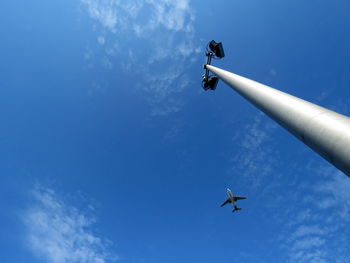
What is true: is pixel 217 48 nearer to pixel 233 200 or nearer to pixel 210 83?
pixel 210 83

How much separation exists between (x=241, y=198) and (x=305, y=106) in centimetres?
8312

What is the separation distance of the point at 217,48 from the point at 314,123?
26.7 m

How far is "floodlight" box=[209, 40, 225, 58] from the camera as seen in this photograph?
31.4 m

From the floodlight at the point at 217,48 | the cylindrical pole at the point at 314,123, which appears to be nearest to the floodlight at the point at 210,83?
the floodlight at the point at 217,48

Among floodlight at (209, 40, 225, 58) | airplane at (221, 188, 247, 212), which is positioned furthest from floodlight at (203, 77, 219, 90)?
Answer: airplane at (221, 188, 247, 212)

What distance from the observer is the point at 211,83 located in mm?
33719

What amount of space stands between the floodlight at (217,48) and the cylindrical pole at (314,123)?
2197 cm

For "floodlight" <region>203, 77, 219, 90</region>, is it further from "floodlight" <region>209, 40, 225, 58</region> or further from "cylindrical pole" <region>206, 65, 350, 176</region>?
"cylindrical pole" <region>206, 65, 350, 176</region>

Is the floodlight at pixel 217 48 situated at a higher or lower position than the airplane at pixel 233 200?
lower

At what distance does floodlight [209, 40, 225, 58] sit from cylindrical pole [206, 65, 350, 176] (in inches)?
865

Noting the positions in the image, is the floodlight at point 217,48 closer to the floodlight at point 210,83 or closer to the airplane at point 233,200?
the floodlight at point 210,83

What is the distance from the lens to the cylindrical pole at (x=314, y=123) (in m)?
6.21

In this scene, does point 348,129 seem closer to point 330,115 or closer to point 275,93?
point 330,115

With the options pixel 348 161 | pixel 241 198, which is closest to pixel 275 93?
pixel 348 161
